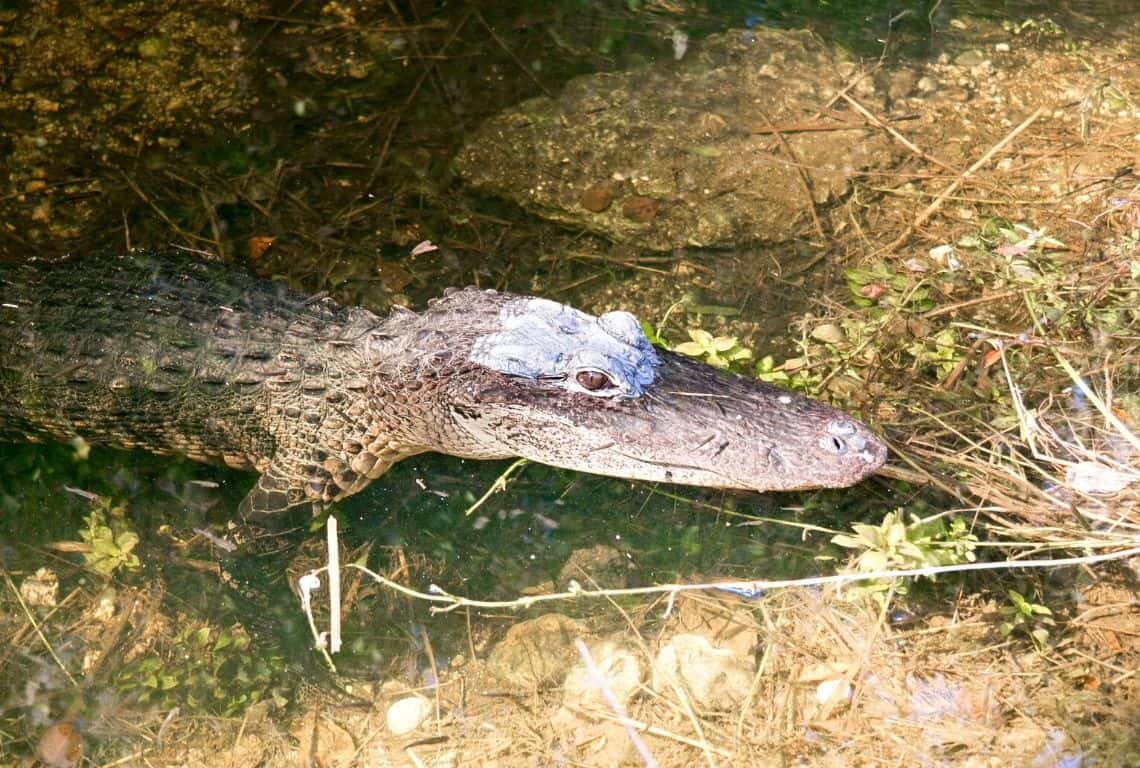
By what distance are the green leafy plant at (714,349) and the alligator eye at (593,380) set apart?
0.54 meters

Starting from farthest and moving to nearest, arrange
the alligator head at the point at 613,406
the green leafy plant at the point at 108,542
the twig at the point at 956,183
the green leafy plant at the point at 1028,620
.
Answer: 1. the twig at the point at 956,183
2. the green leafy plant at the point at 108,542
3. the alligator head at the point at 613,406
4. the green leafy plant at the point at 1028,620

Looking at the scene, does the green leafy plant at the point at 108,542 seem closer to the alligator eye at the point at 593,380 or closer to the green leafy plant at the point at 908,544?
the alligator eye at the point at 593,380

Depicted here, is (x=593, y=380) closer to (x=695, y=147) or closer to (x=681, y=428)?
(x=681, y=428)

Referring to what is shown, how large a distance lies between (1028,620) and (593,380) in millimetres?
1766

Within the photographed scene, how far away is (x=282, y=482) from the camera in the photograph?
3854mm

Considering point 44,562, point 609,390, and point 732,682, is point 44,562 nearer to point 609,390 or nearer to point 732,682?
point 609,390

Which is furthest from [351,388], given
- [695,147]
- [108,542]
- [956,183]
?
[956,183]

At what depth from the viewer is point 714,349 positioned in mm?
3834

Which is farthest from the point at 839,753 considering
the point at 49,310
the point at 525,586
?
the point at 49,310

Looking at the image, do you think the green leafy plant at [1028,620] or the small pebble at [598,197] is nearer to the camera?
the green leafy plant at [1028,620]

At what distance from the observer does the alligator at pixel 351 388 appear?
11.3 ft

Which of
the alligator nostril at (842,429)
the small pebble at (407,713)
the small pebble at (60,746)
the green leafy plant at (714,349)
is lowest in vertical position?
the small pebble at (60,746)

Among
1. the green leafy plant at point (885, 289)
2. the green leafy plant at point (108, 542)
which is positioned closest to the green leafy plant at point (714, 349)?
the green leafy plant at point (885, 289)

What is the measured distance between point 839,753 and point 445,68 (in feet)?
12.5
